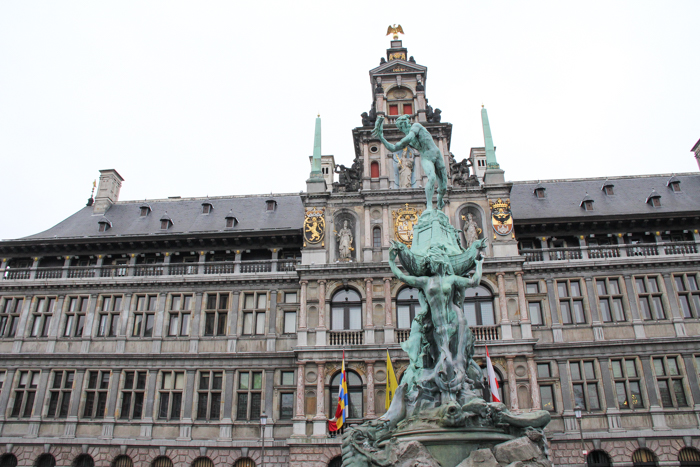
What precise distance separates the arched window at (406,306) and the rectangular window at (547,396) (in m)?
7.49

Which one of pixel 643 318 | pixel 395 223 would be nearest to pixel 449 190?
pixel 395 223

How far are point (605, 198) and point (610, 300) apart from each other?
778 centimetres

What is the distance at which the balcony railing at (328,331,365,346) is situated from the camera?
1130 inches

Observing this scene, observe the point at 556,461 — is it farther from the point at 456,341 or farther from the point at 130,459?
the point at 130,459

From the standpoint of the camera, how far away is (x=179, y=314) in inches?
1233

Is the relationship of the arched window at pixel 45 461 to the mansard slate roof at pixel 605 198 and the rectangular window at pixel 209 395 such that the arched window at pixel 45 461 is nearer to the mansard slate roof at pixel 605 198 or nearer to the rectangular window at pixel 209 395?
the rectangular window at pixel 209 395

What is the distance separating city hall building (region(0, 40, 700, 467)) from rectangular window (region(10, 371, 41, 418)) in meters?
0.09

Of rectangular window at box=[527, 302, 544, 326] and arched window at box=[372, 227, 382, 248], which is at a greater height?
arched window at box=[372, 227, 382, 248]

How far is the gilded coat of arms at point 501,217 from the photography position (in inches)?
1191

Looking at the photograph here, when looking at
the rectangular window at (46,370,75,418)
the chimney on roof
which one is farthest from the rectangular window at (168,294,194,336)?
the chimney on roof

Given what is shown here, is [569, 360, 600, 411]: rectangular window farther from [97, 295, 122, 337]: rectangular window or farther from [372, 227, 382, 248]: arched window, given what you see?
[97, 295, 122, 337]: rectangular window

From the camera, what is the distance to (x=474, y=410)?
11.2 m

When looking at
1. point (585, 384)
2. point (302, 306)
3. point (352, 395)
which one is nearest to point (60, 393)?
point (302, 306)

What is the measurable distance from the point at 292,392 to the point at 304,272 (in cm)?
630
